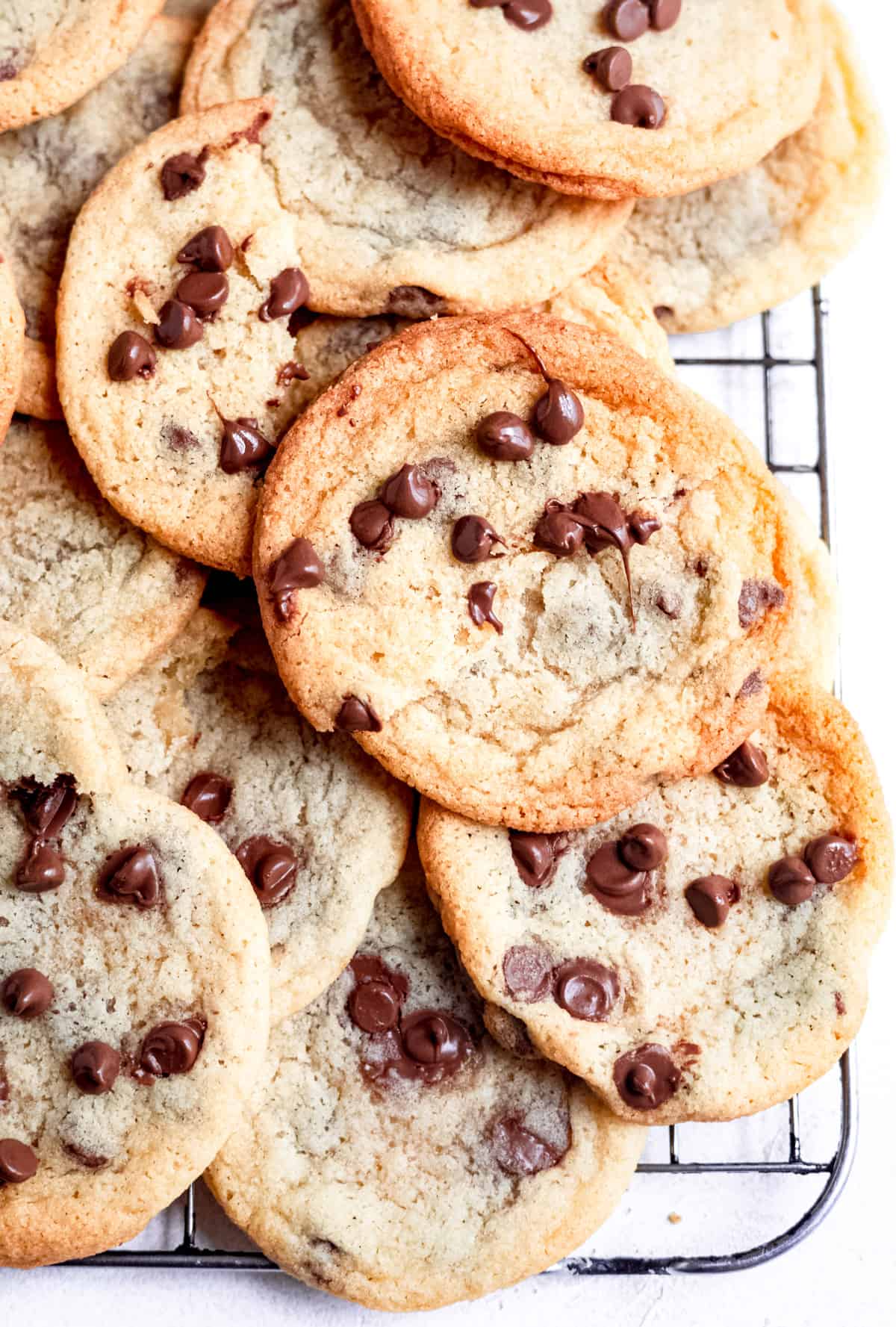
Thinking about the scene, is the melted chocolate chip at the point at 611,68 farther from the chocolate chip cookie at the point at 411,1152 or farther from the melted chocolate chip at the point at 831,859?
the chocolate chip cookie at the point at 411,1152

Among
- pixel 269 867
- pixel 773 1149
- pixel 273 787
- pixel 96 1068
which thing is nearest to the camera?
pixel 96 1068

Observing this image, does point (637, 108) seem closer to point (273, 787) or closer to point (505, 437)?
point (505, 437)

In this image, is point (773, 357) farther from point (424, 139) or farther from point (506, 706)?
point (506, 706)

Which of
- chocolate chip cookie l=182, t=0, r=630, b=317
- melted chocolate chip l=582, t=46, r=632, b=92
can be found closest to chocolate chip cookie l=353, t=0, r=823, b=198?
melted chocolate chip l=582, t=46, r=632, b=92

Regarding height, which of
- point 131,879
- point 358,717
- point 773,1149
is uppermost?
point 358,717

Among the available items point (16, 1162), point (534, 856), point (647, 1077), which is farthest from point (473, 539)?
point (16, 1162)

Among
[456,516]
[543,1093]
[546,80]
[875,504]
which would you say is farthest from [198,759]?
[875,504]
